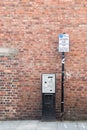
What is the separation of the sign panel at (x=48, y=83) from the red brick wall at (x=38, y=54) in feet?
1.01

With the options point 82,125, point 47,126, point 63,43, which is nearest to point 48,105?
point 47,126

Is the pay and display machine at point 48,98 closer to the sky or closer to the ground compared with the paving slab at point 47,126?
closer to the sky

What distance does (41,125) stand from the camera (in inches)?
362

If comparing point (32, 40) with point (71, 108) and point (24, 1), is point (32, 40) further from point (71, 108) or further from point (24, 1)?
point (71, 108)

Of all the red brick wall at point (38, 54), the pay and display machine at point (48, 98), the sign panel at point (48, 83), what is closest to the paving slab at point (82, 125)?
the red brick wall at point (38, 54)

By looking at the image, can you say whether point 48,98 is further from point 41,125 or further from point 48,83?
point 41,125

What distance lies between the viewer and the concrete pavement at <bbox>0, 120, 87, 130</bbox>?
8.89 meters

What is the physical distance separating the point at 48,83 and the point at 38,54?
3.08ft

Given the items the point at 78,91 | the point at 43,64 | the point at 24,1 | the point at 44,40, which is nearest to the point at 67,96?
the point at 78,91

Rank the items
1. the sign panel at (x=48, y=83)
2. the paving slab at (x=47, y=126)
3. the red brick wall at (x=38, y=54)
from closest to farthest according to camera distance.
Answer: the paving slab at (x=47, y=126) → the sign panel at (x=48, y=83) → the red brick wall at (x=38, y=54)

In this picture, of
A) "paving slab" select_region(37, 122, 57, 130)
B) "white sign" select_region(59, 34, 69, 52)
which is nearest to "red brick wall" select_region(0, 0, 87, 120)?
"white sign" select_region(59, 34, 69, 52)

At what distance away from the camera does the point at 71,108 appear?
993 centimetres

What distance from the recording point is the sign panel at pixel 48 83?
9609 millimetres

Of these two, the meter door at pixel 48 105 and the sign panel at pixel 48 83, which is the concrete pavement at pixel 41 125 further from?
the sign panel at pixel 48 83
